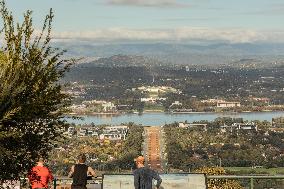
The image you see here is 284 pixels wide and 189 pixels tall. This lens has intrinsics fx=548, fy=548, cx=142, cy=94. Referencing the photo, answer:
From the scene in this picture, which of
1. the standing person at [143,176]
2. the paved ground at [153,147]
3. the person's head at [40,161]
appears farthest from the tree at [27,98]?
the paved ground at [153,147]

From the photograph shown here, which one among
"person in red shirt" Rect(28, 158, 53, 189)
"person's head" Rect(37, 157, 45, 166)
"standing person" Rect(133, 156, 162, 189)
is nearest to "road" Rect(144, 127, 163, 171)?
"person in red shirt" Rect(28, 158, 53, 189)

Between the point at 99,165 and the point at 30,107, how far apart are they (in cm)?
7837

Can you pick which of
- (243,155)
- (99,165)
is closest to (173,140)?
(243,155)

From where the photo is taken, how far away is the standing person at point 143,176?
28.0 ft

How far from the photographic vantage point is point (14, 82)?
874 centimetres

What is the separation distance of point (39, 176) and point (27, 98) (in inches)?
71.3

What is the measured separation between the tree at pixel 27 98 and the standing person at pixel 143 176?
6.42ft

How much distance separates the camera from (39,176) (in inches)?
395

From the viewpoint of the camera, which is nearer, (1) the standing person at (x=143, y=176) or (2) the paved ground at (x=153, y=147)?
(1) the standing person at (x=143, y=176)

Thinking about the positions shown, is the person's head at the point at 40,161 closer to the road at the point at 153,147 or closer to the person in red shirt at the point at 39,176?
the person in red shirt at the point at 39,176

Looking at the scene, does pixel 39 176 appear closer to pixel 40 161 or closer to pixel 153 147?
pixel 40 161

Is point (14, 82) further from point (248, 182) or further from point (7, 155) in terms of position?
point (248, 182)

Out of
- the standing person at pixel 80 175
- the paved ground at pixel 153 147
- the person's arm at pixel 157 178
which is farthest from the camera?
the paved ground at pixel 153 147

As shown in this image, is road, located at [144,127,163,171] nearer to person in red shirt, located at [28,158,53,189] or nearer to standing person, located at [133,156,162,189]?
person in red shirt, located at [28,158,53,189]
